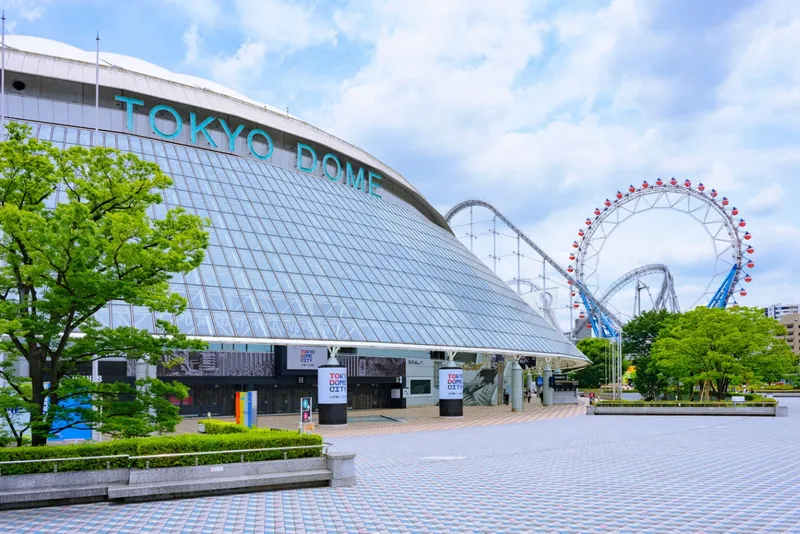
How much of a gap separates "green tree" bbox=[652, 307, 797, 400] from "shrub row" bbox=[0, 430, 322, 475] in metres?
41.0

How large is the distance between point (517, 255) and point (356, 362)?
48938 mm


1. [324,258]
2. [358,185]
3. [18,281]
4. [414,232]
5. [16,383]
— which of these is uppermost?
[358,185]

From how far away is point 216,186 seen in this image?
140 feet

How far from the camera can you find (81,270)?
55.2 ft

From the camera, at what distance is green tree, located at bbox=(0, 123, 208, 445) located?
1675 cm

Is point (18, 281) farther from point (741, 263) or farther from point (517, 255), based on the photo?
point (741, 263)

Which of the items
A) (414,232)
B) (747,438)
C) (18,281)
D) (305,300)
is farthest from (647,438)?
(414,232)

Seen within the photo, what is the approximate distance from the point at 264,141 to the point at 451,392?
22557 millimetres

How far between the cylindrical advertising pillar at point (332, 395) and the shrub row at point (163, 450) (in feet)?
53.2

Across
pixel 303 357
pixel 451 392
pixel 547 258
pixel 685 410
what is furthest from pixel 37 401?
pixel 547 258

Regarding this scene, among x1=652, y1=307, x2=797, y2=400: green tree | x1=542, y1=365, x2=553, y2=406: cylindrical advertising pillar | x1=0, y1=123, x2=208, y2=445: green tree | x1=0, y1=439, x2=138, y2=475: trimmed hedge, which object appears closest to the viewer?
x1=0, y1=439, x2=138, y2=475: trimmed hedge

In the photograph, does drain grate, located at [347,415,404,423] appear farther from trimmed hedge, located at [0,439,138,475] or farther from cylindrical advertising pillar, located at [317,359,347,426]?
trimmed hedge, located at [0,439,138,475]

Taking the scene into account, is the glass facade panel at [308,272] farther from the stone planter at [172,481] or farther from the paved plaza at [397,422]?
the stone planter at [172,481]

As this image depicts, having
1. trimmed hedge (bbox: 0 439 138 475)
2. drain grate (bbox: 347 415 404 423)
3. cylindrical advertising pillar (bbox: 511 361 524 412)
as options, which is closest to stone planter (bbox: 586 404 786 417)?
cylindrical advertising pillar (bbox: 511 361 524 412)
